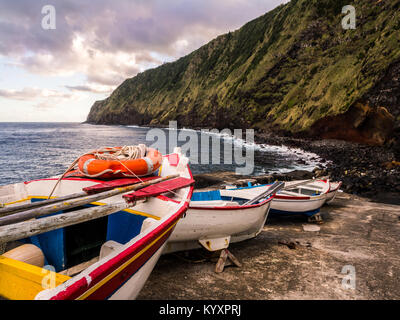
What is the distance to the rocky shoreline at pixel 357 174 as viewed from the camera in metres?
15.4

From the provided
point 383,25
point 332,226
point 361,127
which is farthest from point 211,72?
point 332,226

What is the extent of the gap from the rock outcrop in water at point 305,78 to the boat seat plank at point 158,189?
91.9 ft

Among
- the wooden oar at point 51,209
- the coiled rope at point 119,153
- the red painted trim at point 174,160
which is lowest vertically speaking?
the wooden oar at point 51,209

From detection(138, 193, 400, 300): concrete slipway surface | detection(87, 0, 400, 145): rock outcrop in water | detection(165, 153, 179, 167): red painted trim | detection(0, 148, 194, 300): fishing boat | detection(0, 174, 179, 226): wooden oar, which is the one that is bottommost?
detection(138, 193, 400, 300): concrete slipway surface

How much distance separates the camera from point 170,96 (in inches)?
5438

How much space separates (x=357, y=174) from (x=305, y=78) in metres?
42.9

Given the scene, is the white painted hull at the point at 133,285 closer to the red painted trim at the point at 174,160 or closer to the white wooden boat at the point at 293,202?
the red painted trim at the point at 174,160

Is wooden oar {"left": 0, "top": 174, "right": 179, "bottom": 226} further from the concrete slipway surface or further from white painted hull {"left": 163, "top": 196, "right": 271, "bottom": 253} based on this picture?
the concrete slipway surface

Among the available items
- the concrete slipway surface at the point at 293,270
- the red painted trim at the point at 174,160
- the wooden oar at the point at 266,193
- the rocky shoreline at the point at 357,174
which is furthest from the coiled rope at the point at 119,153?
the rocky shoreline at the point at 357,174

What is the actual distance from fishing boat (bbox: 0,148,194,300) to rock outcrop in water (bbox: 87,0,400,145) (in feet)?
96.3

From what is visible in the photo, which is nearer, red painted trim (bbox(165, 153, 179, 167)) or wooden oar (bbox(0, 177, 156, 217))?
wooden oar (bbox(0, 177, 156, 217))


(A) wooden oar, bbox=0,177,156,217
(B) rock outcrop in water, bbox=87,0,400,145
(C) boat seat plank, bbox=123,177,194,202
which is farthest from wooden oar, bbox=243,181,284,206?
(B) rock outcrop in water, bbox=87,0,400,145

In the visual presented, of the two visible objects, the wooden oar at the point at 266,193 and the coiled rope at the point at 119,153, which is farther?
the wooden oar at the point at 266,193

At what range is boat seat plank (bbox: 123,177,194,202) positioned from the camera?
398 cm
